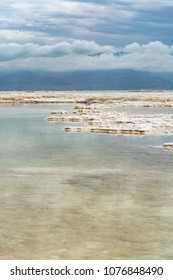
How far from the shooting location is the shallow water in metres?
11.5

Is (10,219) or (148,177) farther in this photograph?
(148,177)

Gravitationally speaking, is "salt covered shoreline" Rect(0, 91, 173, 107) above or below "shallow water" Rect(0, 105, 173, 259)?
above

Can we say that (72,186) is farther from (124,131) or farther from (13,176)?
(124,131)

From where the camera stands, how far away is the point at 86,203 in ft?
49.5

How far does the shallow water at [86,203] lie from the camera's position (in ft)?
37.8

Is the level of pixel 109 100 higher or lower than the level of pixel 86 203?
higher

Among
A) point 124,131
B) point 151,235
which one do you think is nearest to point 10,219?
point 151,235

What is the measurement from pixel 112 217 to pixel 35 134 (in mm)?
22193

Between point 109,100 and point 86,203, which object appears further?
point 109,100

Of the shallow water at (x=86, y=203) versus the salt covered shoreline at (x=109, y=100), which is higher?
the salt covered shoreline at (x=109, y=100)

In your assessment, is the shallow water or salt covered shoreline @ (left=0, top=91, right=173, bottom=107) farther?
salt covered shoreline @ (left=0, top=91, right=173, bottom=107)

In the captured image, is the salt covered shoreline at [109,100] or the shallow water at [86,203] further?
the salt covered shoreline at [109,100]

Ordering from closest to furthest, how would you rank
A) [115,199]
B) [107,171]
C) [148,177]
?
[115,199]
[148,177]
[107,171]

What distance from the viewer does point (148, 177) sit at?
19.1 meters
